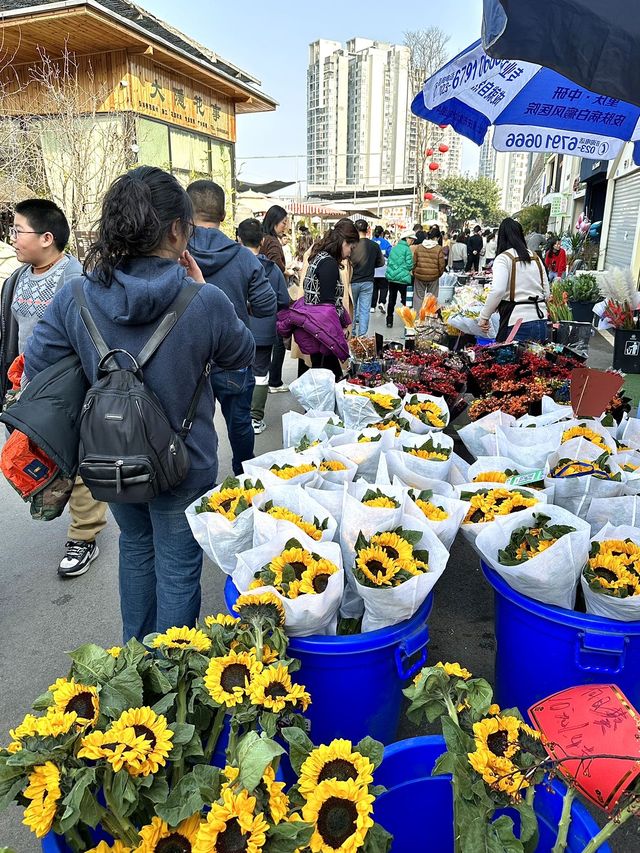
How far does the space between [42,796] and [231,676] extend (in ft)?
1.33

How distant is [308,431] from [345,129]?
69272 mm

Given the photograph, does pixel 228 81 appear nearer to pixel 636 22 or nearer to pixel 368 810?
pixel 636 22

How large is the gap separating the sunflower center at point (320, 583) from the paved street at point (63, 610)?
0.97m

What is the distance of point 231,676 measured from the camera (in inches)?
51.5

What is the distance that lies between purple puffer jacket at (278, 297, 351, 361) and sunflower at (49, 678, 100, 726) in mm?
3668

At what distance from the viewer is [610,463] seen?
231 centimetres

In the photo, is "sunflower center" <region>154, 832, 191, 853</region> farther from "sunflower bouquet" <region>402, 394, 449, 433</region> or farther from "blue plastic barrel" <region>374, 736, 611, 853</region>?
"sunflower bouquet" <region>402, 394, 449, 433</region>

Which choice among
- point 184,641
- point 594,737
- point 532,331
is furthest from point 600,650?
point 532,331

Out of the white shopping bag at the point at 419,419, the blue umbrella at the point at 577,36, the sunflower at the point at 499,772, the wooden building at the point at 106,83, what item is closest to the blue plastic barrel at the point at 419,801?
the sunflower at the point at 499,772

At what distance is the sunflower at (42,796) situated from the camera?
3.34 feet

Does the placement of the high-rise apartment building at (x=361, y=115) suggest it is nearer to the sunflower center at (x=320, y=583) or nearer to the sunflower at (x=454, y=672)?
the sunflower center at (x=320, y=583)

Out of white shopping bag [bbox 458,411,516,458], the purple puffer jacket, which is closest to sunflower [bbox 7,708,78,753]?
white shopping bag [bbox 458,411,516,458]

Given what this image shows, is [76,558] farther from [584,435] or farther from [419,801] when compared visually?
[584,435]

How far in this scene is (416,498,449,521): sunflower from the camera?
191 centimetres
